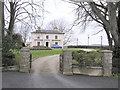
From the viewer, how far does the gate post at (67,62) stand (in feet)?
19.7

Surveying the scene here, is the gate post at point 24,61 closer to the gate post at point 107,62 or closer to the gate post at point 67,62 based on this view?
the gate post at point 67,62

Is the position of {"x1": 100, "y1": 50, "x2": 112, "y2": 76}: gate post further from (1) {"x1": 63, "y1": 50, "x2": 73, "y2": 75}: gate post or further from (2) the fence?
(1) {"x1": 63, "y1": 50, "x2": 73, "y2": 75}: gate post

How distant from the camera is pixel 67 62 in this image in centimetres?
601

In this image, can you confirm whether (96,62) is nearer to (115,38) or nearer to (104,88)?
(104,88)

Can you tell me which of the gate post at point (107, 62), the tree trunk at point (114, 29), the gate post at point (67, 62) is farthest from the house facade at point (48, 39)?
the gate post at point (107, 62)

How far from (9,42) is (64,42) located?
3806 cm

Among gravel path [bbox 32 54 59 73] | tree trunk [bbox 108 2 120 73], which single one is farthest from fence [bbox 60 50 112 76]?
tree trunk [bbox 108 2 120 73]

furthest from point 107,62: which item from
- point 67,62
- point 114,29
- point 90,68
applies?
point 114,29

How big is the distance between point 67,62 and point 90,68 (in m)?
1.49

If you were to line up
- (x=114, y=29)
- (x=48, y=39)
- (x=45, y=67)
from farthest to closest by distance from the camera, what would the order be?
(x=48, y=39), (x=45, y=67), (x=114, y=29)

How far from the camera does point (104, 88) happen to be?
4520 millimetres

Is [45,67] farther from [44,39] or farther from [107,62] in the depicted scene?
[44,39]

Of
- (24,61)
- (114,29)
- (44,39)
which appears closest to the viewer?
(24,61)

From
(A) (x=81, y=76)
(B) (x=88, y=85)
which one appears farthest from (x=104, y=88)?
(A) (x=81, y=76)
